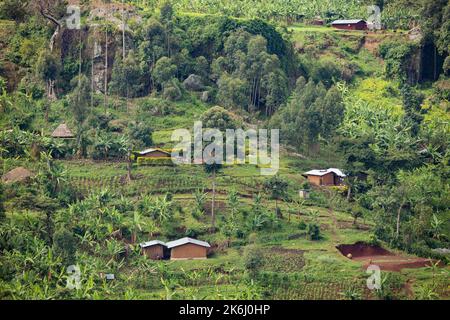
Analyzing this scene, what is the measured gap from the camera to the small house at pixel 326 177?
54188mm

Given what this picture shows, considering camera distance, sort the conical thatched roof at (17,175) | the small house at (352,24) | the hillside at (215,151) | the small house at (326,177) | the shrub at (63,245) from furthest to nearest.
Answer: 1. the small house at (352,24)
2. the small house at (326,177)
3. the conical thatched roof at (17,175)
4. the hillside at (215,151)
5. the shrub at (63,245)

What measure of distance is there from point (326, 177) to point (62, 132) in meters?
10.7

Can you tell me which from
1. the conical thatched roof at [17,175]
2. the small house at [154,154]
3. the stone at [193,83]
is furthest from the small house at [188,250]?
the stone at [193,83]

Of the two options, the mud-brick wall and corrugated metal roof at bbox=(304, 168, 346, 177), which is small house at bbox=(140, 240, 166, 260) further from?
corrugated metal roof at bbox=(304, 168, 346, 177)

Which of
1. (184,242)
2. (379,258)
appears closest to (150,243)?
(184,242)

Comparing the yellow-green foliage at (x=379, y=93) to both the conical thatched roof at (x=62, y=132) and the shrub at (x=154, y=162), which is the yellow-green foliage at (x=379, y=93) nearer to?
the shrub at (x=154, y=162)

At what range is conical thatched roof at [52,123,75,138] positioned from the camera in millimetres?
54969

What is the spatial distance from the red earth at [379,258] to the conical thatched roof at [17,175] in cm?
1185

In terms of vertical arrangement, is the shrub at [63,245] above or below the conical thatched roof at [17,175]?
below

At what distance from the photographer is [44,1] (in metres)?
61.6

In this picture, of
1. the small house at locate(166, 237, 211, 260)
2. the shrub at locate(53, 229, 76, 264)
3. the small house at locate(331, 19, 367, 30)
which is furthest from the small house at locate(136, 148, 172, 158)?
the small house at locate(331, 19, 367, 30)

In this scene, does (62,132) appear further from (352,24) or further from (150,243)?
A: (352,24)

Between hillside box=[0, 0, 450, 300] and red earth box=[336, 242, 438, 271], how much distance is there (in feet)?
0.23

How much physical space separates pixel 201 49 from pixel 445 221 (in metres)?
16.1
